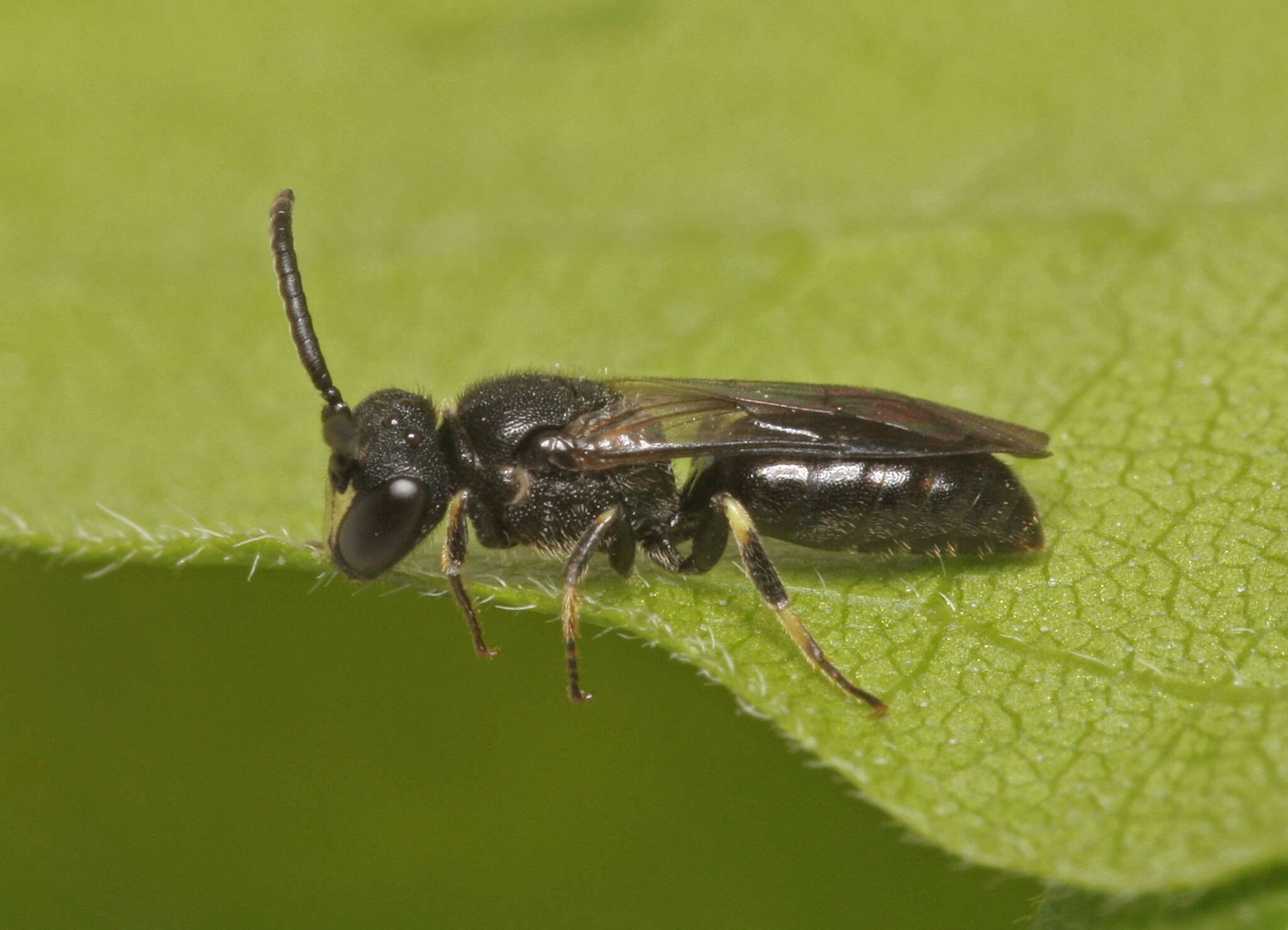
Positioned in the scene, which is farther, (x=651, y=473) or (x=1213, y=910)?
(x=651, y=473)

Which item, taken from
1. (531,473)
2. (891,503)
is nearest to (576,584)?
(531,473)

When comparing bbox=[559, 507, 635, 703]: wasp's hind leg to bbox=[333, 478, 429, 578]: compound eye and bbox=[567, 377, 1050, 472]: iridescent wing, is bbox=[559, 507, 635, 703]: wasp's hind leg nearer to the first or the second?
bbox=[567, 377, 1050, 472]: iridescent wing

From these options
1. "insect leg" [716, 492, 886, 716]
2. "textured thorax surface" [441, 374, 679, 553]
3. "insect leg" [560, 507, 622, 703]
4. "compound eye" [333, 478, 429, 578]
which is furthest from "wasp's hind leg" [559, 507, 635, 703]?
"compound eye" [333, 478, 429, 578]

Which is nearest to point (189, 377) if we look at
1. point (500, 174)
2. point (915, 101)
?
point (500, 174)

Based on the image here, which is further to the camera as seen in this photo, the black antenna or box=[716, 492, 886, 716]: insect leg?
the black antenna

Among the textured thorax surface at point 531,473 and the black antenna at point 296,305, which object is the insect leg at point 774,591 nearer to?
the textured thorax surface at point 531,473

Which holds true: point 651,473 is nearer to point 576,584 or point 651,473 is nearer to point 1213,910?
point 576,584

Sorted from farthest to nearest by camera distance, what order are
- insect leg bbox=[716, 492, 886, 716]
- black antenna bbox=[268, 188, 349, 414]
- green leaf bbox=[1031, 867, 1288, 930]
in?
black antenna bbox=[268, 188, 349, 414] → insect leg bbox=[716, 492, 886, 716] → green leaf bbox=[1031, 867, 1288, 930]
